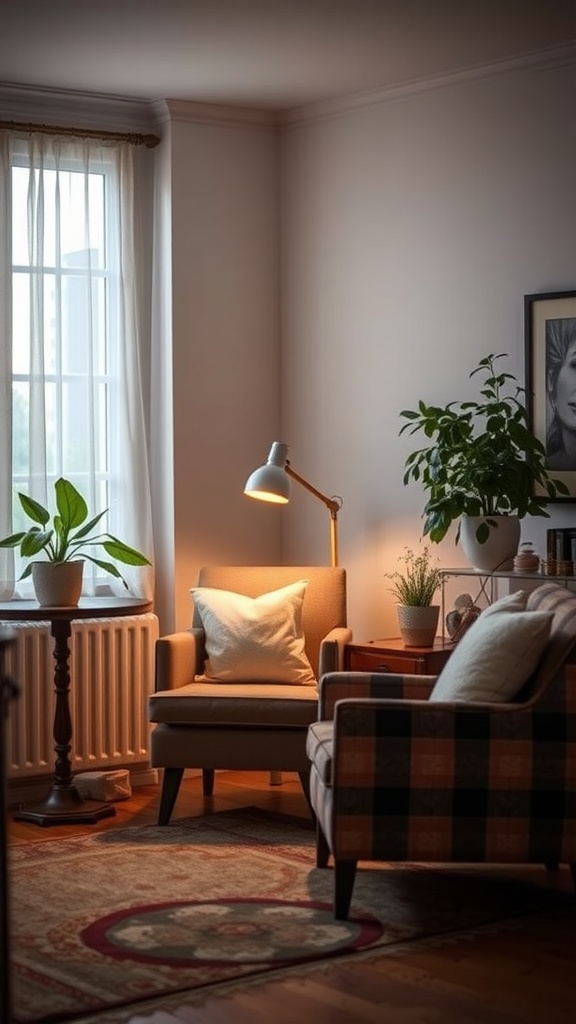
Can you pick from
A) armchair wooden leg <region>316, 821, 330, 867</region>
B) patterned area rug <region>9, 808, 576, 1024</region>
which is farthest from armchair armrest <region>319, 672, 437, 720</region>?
patterned area rug <region>9, 808, 576, 1024</region>

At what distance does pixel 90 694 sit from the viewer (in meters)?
5.89

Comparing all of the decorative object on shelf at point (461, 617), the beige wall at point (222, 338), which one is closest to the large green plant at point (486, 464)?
the decorative object on shelf at point (461, 617)

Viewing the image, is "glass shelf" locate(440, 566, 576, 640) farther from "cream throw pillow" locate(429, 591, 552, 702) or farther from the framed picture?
"cream throw pillow" locate(429, 591, 552, 702)

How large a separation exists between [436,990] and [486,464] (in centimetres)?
218

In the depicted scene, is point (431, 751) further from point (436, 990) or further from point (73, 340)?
point (73, 340)

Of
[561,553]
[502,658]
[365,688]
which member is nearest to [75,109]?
[561,553]

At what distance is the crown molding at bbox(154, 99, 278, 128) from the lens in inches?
→ 243

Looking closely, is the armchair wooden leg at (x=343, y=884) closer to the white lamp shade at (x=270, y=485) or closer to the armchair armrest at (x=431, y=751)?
the armchair armrest at (x=431, y=751)

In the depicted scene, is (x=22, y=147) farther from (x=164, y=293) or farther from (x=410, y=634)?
(x=410, y=634)

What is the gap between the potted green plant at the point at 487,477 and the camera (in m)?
5.23

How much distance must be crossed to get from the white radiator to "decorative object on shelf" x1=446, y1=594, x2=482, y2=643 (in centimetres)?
125

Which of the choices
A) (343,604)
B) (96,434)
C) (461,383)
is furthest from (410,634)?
(96,434)

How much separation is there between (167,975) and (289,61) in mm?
3390

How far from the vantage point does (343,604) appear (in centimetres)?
569
